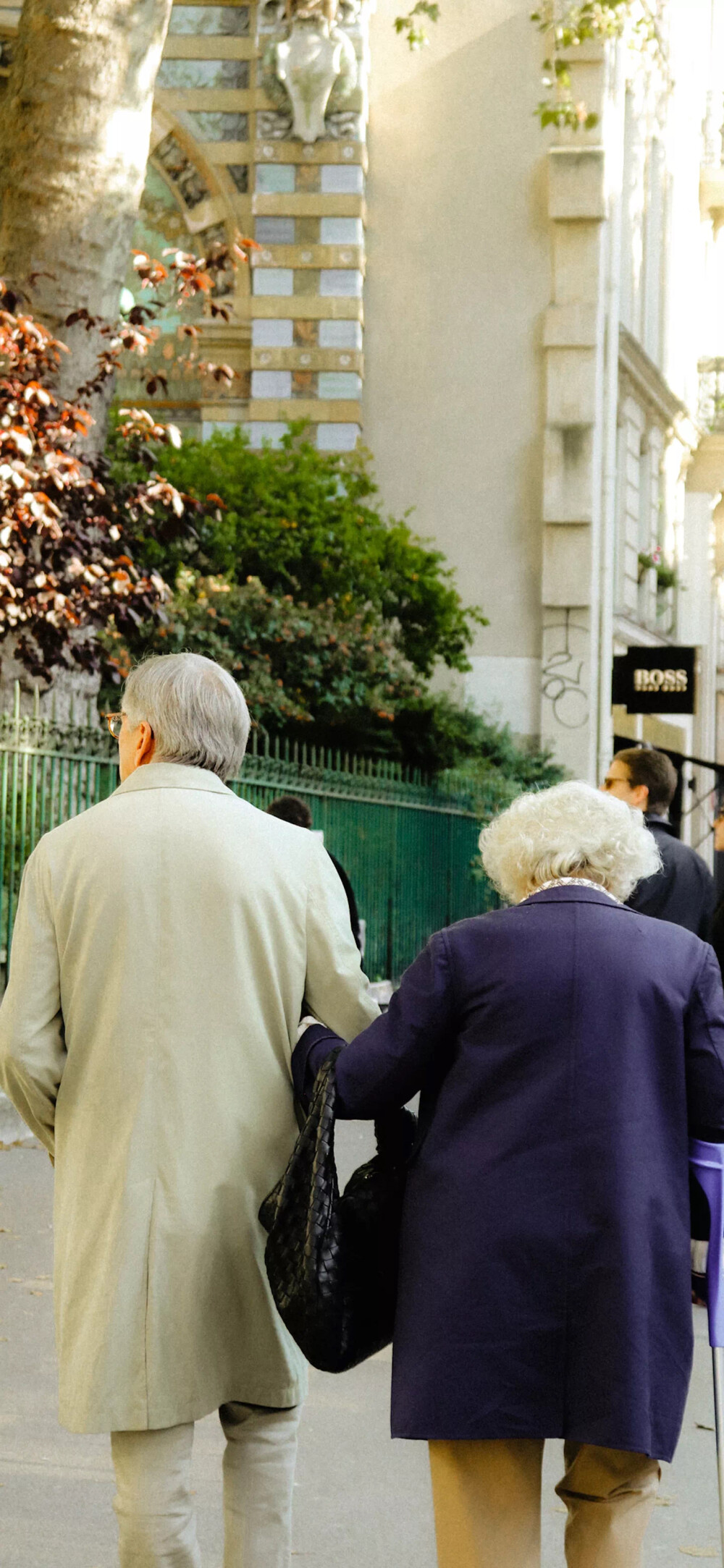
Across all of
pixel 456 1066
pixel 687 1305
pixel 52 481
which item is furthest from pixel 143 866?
pixel 52 481

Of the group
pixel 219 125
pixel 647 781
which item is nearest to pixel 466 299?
pixel 219 125

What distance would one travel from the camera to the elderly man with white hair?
2.96 meters

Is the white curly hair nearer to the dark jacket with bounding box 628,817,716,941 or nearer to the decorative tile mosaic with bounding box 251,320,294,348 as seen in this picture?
the dark jacket with bounding box 628,817,716,941

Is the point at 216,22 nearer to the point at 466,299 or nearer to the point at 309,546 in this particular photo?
the point at 466,299

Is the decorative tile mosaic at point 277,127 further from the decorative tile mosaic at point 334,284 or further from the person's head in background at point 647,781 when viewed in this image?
the person's head in background at point 647,781

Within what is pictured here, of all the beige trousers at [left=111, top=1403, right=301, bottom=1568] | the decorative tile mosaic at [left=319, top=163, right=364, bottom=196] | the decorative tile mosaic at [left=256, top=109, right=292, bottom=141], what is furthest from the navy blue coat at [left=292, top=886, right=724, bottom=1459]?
the decorative tile mosaic at [left=256, top=109, right=292, bottom=141]

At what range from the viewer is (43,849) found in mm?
3129

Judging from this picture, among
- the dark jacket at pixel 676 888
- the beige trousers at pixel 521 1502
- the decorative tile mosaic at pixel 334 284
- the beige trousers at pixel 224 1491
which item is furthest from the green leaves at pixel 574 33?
the beige trousers at pixel 521 1502

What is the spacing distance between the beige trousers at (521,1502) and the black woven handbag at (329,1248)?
0.24 metres

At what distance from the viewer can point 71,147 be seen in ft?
33.7

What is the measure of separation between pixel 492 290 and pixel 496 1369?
18923 mm

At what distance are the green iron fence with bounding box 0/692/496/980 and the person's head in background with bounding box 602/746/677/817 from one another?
3.57 metres

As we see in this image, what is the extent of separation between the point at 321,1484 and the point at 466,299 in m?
17.5

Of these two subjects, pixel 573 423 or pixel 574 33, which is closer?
pixel 574 33
